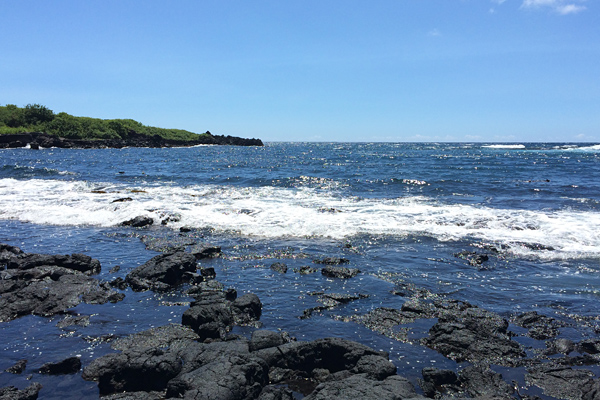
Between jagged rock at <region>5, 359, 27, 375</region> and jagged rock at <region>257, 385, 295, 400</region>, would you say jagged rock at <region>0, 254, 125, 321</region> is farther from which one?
jagged rock at <region>257, 385, 295, 400</region>

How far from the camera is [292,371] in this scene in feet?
21.3

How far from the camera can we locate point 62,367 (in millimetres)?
6363

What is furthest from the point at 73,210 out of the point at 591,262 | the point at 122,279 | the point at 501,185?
the point at 501,185

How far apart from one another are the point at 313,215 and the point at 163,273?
10.3 m

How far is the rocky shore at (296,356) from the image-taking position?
564 cm

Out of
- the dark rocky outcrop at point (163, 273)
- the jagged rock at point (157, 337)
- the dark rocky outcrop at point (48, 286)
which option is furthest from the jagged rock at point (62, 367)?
the dark rocky outcrop at point (163, 273)

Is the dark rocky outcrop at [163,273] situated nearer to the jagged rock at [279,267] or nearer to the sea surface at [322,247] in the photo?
the sea surface at [322,247]

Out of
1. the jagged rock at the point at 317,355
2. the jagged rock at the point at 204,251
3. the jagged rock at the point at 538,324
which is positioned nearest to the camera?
the jagged rock at the point at 317,355

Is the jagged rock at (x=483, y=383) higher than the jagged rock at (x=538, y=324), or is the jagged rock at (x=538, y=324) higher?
the jagged rock at (x=538, y=324)

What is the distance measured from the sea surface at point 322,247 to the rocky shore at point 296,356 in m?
0.30

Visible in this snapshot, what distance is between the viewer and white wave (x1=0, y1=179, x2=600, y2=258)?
52.4ft

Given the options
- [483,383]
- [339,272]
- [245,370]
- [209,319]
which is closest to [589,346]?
[483,383]

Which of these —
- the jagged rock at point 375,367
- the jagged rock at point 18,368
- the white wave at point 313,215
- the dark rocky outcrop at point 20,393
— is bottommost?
the jagged rock at point 18,368

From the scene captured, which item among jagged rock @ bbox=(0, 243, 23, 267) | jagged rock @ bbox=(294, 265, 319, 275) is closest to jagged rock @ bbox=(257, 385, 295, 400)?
jagged rock @ bbox=(294, 265, 319, 275)
